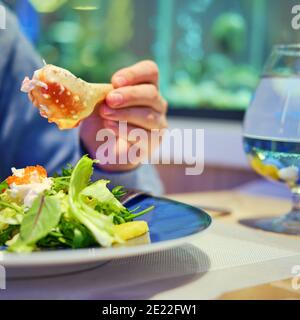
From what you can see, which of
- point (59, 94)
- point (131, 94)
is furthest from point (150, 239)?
point (131, 94)

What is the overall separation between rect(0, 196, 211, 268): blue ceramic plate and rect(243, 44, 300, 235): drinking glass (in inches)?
7.2

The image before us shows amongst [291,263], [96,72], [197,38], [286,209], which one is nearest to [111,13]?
[96,72]

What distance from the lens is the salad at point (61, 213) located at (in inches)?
20.8

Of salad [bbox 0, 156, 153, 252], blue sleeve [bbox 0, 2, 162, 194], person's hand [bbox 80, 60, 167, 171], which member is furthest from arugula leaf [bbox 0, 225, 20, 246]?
blue sleeve [bbox 0, 2, 162, 194]

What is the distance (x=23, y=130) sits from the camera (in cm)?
130

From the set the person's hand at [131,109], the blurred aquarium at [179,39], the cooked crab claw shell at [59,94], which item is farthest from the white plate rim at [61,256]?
the blurred aquarium at [179,39]

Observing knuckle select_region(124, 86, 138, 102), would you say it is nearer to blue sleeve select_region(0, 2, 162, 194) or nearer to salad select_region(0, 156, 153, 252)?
salad select_region(0, 156, 153, 252)

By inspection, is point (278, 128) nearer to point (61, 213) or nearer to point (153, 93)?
point (153, 93)

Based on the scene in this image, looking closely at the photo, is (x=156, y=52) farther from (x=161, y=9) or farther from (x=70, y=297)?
(x=70, y=297)

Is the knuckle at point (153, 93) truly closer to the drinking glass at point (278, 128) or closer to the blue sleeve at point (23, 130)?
the drinking glass at point (278, 128)

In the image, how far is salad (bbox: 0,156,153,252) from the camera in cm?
53

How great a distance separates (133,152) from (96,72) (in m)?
2.66

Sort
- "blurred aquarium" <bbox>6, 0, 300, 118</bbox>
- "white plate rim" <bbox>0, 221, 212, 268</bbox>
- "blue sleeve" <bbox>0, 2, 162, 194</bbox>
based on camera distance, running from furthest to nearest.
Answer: "blurred aquarium" <bbox>6, 0, 300, 118</bbox> < "blue sleeve" <bbox>0, 2, 162, 194</bbox> < "white plate rim" <bbox>0, 221, 212, 268</bbox>
